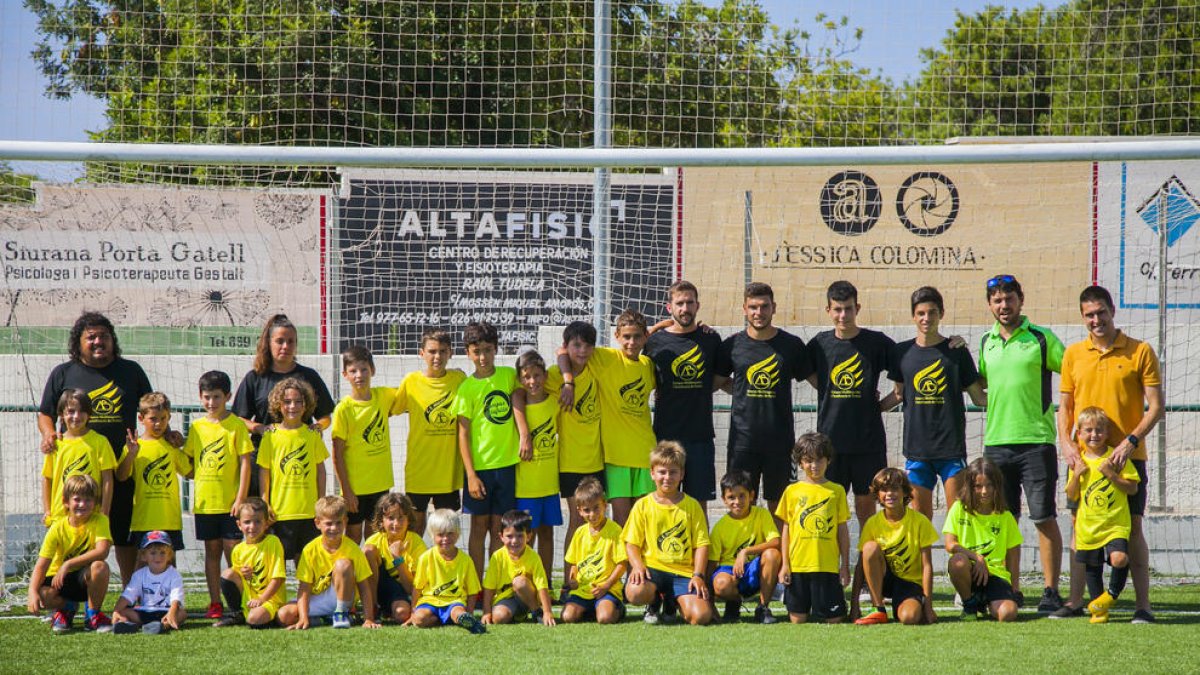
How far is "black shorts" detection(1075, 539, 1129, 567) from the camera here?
19.7 feet

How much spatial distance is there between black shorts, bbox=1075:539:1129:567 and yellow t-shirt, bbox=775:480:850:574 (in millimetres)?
1216

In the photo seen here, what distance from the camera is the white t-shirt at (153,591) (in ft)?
19.9

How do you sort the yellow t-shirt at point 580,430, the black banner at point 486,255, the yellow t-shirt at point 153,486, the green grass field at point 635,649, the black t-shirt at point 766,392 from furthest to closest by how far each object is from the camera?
the black banner at point 486,255
the yellow t-shirt at point 580,430
the black t-shirt at point 766,392
the yellow t-shirt at point 153,486
the green grass field at point 635,649

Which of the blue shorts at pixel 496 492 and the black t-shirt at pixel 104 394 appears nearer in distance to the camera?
the black t-shirt at pixel 104 394

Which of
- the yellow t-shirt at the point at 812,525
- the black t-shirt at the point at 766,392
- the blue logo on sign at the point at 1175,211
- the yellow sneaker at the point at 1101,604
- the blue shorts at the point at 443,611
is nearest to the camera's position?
the yellow sneaker at the point at 1101,604

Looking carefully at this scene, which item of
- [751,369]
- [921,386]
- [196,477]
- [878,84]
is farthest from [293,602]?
[878,84]

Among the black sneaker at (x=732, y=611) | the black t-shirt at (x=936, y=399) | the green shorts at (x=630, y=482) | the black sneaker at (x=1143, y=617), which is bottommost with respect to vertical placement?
the black sneaker at (x=732, y=611)

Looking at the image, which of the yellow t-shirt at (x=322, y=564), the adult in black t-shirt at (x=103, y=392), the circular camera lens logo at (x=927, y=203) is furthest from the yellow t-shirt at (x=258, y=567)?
the circular camera lens logo at (x=927, y=203)

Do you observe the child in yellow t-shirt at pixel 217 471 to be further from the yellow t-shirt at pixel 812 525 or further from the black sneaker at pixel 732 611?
the yellow t-shirt at pixel 812 525

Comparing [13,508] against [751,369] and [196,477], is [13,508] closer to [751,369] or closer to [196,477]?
[196,477]

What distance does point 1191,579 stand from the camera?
298 inches

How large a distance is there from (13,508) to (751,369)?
18.9ft

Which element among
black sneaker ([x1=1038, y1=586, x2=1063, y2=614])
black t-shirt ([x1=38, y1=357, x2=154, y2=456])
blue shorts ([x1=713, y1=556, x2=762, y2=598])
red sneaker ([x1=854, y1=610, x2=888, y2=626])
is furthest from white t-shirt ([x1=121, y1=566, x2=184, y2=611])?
black sneaker ([x1=1038, y1=586, x2=1063, y2=614])

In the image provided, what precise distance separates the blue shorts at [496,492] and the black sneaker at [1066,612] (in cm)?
297
